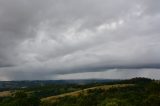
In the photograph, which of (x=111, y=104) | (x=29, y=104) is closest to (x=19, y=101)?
(x=29, y=104)

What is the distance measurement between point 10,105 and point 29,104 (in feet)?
49.8

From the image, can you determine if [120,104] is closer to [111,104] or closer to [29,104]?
[111,104]

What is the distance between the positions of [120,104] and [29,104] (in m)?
61.9

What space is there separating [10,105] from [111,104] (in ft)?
213

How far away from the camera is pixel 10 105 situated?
601 ft

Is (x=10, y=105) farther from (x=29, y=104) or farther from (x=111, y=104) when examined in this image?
(x=111, y=104)

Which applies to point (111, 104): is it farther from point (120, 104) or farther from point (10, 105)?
point (10, 105)

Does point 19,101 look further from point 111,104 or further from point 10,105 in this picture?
point 111,104

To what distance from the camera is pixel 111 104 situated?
184000 millimetres

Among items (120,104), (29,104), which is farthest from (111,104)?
(29,104)

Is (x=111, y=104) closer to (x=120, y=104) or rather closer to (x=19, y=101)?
(x=120, y=104)

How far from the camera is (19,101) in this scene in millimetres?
191000

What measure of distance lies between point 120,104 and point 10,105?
7283 centimetres
